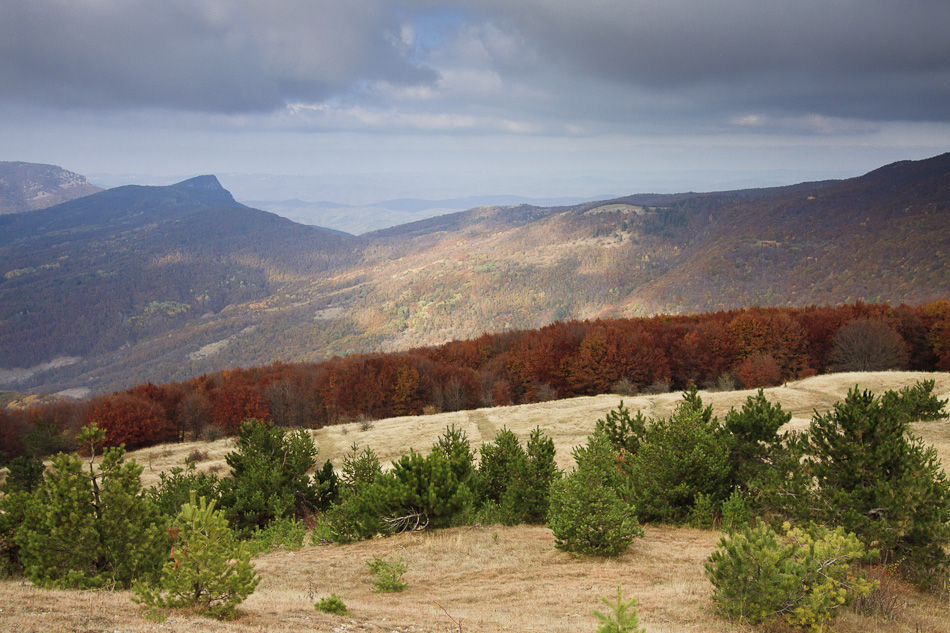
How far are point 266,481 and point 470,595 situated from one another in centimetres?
1314

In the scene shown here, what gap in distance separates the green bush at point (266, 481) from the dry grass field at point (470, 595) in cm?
477

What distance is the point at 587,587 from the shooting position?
437 inches

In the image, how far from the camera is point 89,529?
10.7m

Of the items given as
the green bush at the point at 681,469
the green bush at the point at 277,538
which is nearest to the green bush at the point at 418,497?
the green bush at the point at 277,538

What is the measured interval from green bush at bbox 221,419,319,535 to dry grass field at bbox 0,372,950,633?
15.7ft

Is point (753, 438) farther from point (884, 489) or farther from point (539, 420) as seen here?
point (539, 420)

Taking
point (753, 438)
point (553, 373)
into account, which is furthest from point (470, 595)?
point (553, 373)

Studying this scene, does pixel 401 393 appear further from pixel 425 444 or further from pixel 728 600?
pixel 728 600

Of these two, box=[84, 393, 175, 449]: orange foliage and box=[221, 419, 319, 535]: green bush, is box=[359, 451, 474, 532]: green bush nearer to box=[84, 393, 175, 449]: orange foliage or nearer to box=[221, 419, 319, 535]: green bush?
box=[221, 419, 319, 535]: green bush

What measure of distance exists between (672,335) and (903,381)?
3137cm

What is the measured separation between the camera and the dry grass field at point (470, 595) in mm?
8148

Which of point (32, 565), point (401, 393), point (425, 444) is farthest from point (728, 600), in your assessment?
point (401, 393)

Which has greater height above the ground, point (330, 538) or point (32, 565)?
point (32, 565)

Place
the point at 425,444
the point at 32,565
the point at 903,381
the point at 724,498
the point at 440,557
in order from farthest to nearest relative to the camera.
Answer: the point at 903,381, the point at 425,444, the point at 724,498, the point at 440,557, the point at 32,565
